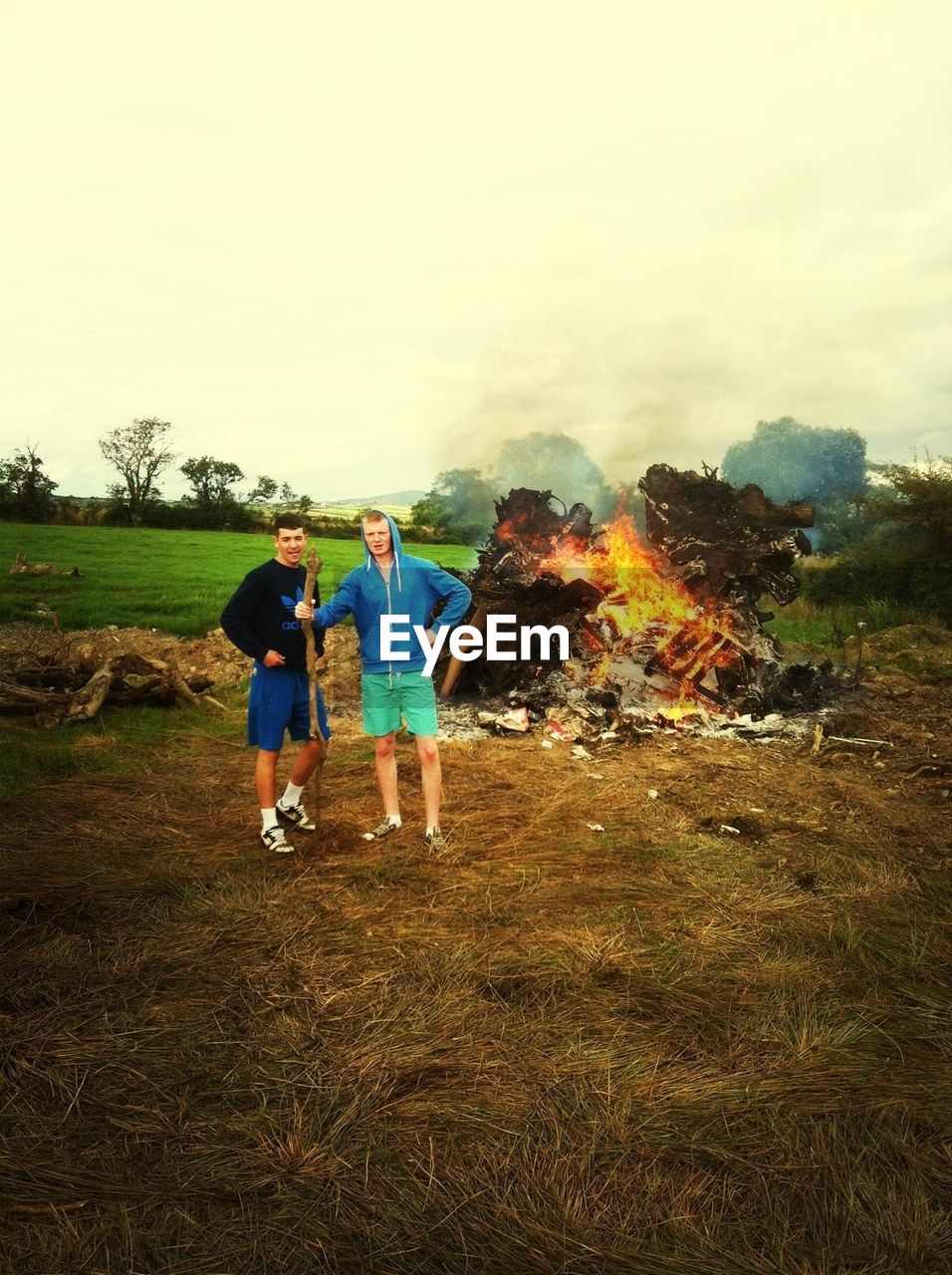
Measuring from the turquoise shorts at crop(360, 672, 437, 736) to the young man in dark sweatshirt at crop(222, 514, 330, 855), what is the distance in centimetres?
38

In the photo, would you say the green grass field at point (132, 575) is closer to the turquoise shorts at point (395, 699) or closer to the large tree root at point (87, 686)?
the large tree root at point (87, 686)

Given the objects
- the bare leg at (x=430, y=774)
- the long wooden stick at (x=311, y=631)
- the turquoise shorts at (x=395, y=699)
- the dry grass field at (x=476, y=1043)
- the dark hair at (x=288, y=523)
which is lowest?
the dry grass field at (x=476, y=1043)

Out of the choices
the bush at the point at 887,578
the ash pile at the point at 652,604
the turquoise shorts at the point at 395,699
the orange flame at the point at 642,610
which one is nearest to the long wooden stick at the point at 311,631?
the turquoise shorts at the point at 395,699

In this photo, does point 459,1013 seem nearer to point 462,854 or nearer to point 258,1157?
point 258,1157

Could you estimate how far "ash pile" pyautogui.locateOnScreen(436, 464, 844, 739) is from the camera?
9102 millimetres

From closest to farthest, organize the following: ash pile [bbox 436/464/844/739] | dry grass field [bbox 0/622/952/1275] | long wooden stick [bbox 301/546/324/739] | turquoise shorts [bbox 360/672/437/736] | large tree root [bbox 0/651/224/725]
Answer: dry grass field [bbox 0/622/952/1275] → long wooden stick [bbox 301/546/324/739] → turquoise shorts [bbox 360/672/437/736] → large tree root [bbox 0/651/224/725] → ash pile [bbox 436/464/844/739]

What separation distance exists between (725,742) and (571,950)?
474 centimetres

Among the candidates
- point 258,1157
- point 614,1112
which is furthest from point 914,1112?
point 258,1157

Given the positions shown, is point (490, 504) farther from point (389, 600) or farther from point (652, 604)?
point (389, 600)

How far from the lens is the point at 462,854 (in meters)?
4.93

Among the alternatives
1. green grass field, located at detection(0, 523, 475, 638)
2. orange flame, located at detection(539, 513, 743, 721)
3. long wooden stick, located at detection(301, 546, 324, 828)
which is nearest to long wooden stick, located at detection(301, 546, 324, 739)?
long wooden stick, located at detection(301, 546, 324, 828)

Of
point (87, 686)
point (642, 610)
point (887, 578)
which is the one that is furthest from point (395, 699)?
point (887, 578)

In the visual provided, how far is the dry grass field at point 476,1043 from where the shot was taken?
2195 mm

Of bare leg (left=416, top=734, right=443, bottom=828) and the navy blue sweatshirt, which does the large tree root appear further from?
bare leg (left=416, top=734, right=443, bottom=828)
